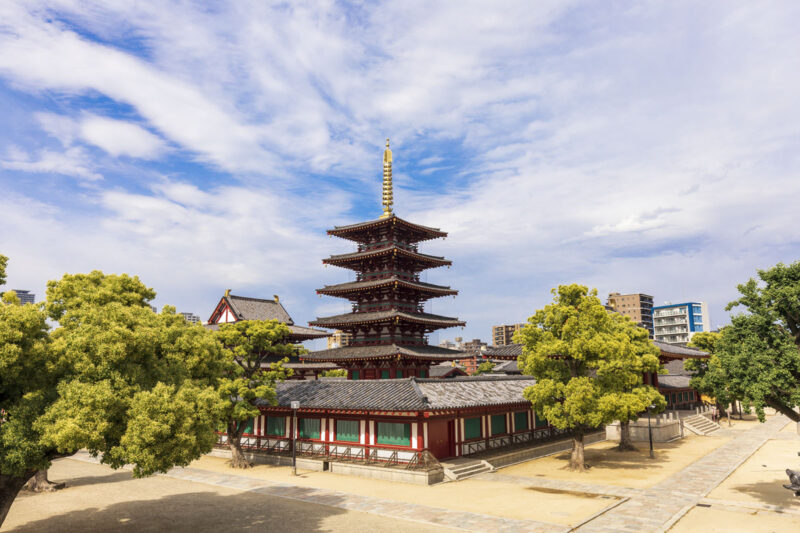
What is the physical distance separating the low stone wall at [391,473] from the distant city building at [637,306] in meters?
139

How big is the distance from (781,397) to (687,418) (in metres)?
29.8

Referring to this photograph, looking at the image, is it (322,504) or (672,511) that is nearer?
(672,511)

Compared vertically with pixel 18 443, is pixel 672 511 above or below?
below

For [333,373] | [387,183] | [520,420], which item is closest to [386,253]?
[387,183]

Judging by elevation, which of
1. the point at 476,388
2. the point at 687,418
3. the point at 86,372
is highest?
the point at 86,372

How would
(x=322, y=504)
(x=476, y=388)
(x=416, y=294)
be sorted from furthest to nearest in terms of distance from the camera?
(x=416, y=294), (x=476, y=388), (x=322, y=504)

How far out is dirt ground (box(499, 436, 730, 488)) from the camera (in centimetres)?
2620

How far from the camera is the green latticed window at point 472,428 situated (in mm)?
30703

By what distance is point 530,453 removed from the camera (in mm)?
32312

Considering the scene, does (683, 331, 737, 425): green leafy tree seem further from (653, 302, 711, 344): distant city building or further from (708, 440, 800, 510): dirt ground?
(653, 302, 711, 344): distant city building

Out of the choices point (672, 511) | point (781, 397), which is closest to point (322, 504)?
point (672, 511)

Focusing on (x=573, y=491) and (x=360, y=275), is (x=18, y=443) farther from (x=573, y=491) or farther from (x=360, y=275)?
(x=360, y=275)

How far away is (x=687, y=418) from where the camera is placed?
149 feet

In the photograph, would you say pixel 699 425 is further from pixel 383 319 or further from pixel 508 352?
pixel 383 319
